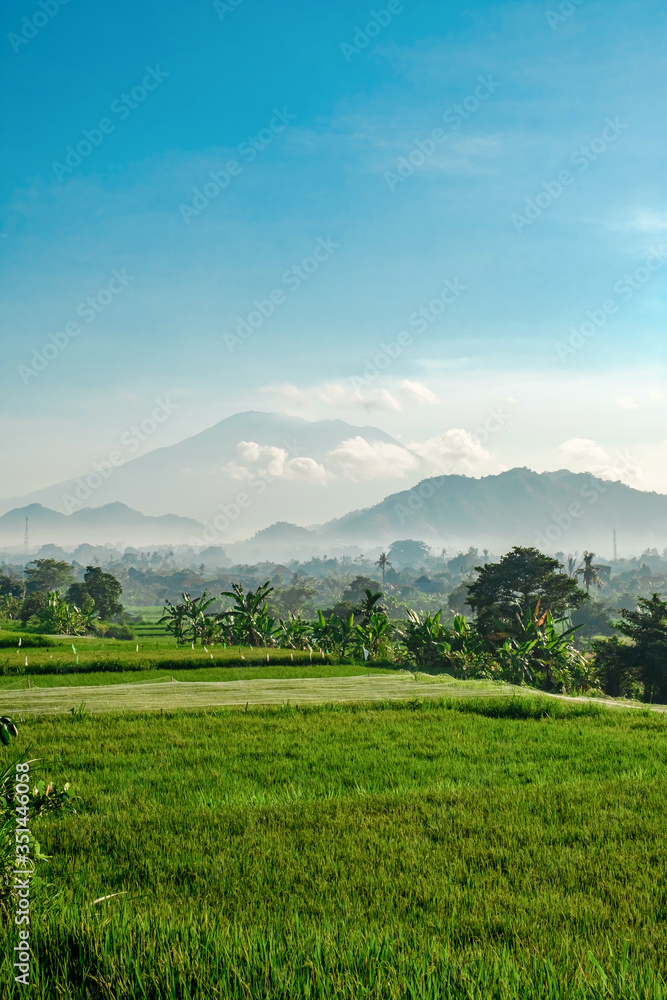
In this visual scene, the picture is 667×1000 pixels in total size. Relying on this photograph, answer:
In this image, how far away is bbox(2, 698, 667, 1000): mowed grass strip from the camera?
11.7ft

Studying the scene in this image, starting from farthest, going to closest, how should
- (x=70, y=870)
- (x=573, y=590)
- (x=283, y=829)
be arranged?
(x=573, y=590)
(x=283, y=829)
(x=70, y=870)

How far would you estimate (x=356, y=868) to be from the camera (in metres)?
5.60

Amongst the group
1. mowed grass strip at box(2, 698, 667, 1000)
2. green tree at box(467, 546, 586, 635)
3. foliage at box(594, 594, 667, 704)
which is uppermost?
green tree at box(467, 546, 586, 635)

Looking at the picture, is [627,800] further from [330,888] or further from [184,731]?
[184,731]

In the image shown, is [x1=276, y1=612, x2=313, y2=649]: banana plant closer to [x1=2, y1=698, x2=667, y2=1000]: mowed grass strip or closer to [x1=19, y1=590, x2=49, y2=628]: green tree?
[x1=2, y1=698, x2=667, y2=1000]: mowed grass strip

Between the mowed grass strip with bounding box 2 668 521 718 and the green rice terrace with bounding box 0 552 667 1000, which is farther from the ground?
the green rice terrace with bounding box 0 552 667 1000

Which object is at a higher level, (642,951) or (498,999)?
(498,999)

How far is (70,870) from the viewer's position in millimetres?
5605

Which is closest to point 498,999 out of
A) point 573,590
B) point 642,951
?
point 642,951

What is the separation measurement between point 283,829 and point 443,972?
11.2 feet

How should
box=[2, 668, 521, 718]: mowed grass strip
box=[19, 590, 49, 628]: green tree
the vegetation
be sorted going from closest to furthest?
1. box=[2, 668, 521, 718]: mowed grass strip
2. the vegetation
3. box=[19, 590, 49, 628]: green tree

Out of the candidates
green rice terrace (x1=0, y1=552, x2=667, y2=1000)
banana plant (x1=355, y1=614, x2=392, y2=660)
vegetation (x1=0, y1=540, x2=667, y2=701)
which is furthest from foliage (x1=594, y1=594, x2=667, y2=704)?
green rice terrace (x1=0, y1=552, x2=667, y2=1000)

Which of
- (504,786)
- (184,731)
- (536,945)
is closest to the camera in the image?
(536,945)

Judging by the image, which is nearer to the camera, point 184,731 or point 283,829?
point 283,829
